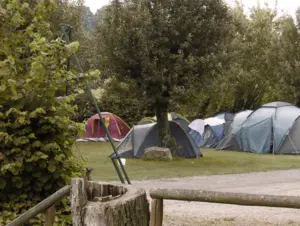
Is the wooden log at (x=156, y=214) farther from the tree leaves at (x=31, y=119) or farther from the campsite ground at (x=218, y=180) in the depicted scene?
the campsite ground at (x=218, y=180)

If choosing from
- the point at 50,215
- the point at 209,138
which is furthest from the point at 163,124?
the point at 50,215

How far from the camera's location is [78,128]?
18.0 ft

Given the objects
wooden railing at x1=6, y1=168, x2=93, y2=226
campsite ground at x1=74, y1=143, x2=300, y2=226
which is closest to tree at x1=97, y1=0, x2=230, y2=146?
campsite ground at x1=74, y1=143, x2=300, y2=226

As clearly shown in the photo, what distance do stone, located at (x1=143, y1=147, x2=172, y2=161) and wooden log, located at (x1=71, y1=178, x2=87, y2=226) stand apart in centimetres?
1412

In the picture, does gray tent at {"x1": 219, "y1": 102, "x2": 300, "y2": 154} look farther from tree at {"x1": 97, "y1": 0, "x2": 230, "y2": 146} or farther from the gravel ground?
the gravel ground

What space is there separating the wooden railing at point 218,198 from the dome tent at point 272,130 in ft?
60.7

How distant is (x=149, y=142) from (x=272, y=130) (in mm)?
5808

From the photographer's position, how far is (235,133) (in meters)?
23.8

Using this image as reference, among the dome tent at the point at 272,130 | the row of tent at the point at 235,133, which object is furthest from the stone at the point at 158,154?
the dome tent at the point at 272,130

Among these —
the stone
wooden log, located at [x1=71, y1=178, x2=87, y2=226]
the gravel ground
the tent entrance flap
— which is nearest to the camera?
wooden log, located at [x1=71, y1=178, x2=87, y2=226]

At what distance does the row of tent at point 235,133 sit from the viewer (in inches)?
774

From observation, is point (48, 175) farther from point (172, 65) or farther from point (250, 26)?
point (250, 26)

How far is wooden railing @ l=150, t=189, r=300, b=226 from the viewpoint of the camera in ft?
11.3

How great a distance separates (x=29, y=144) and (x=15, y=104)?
438 mm
